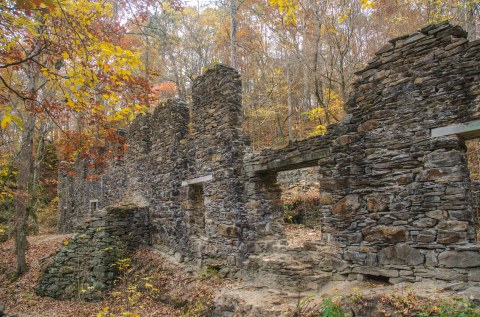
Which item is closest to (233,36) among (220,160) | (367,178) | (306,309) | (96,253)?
(220,160)

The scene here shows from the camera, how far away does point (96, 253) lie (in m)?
9.62

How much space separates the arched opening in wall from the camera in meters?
9.96

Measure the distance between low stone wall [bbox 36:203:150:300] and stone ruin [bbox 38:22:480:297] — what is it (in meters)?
2.06

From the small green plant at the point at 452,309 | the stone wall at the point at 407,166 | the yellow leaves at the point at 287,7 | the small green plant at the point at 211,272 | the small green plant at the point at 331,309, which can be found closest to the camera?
the small green plant at the point at 452,309

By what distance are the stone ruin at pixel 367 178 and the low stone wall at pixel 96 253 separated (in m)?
2.06

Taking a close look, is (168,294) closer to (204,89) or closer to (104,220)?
(104,220)

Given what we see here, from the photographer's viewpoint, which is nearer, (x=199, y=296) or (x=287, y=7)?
(x=287, y=7)

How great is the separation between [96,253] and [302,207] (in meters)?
6.72

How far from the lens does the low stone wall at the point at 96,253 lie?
30.5 feet

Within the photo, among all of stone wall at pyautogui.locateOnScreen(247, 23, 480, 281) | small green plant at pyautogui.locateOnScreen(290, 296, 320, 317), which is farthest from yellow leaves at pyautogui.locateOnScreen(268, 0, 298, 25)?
small green plant at pyautogui.locateOnScreen(290, 296, 320, 317)

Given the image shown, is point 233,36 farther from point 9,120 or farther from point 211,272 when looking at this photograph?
point 9,120

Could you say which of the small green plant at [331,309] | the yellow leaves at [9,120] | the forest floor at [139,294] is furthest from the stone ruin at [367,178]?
the yellow leaves at [9,120]

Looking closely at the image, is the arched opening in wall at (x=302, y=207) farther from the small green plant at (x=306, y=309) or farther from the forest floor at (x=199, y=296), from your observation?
the small green plant at (x=306, y=309)

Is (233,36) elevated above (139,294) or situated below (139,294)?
above
